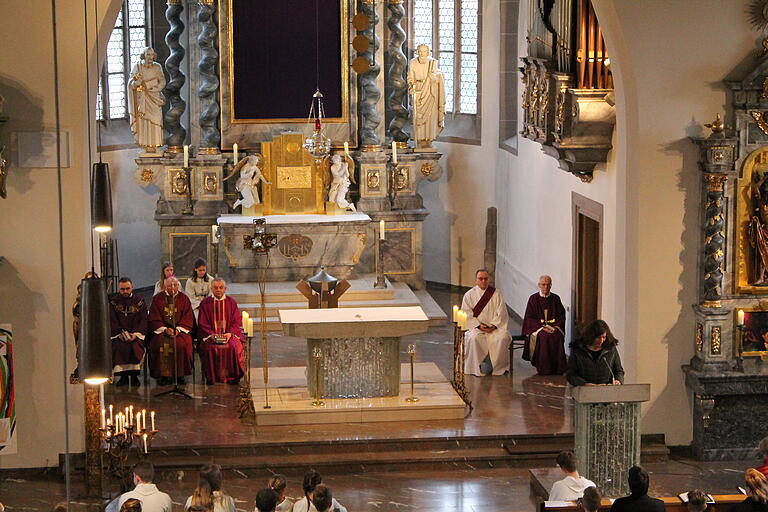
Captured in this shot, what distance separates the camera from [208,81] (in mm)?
19734

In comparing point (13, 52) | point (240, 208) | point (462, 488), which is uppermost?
point (13, 52)

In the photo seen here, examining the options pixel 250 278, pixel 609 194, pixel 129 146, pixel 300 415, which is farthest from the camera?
pixel 129 146

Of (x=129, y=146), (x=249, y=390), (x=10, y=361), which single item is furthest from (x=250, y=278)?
(x=10, y=361)

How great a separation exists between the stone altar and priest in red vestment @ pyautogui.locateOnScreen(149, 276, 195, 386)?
161cm

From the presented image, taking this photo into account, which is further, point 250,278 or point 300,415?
point 250,278

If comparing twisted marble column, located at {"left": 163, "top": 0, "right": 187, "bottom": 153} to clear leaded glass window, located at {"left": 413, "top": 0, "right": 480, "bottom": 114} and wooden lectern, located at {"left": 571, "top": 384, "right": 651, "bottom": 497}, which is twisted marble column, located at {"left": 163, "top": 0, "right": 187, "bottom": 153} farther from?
wooden lectern, located at {"left": 571, "top": 384, "right": 651, "bottom": 497}

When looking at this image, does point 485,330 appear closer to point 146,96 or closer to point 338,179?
point 338,179

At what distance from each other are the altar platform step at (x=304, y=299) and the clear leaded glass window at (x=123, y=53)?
4.19 m

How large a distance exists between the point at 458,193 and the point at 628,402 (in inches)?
414

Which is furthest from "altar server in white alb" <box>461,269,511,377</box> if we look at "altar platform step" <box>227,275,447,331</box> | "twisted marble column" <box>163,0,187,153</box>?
"twisted marble column" <box>163,0,187,153</box>

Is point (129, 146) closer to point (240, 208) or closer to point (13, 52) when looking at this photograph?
point (240, 208)

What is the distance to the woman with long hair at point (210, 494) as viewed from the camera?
8.82 metres

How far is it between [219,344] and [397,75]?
6.78m

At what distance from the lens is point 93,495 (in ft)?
39.5
